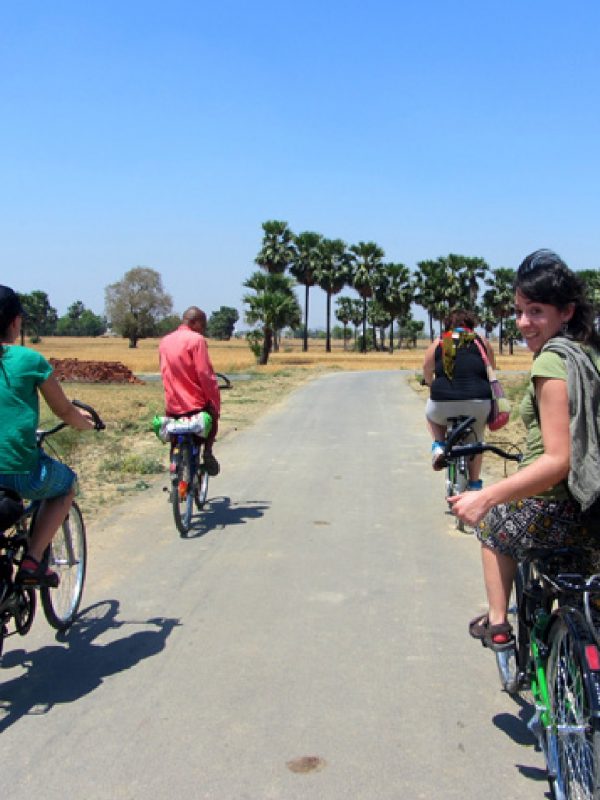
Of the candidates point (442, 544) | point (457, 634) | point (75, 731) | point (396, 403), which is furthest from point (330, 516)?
point (396, 403)

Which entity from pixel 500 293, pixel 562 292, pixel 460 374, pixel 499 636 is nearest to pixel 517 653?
pixel 499 636

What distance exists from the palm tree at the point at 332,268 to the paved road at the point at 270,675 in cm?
6920

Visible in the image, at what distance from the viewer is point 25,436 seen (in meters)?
3.72

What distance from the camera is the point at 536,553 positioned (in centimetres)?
292

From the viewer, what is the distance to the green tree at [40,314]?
108 meters

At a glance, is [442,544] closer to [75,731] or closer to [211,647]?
[211,647]

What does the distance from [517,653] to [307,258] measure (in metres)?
71.5

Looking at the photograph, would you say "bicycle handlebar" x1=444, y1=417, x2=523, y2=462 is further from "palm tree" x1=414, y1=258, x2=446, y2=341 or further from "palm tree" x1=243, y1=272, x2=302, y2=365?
"palm tree" x1=414, y1=258, x2=446, y2=341

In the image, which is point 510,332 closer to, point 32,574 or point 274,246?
point 274,246

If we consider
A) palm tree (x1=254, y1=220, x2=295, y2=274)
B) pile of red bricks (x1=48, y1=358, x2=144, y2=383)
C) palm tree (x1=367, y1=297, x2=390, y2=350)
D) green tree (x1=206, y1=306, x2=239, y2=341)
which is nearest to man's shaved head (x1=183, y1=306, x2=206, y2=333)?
pile of red bricks (x1=48, y1=358, x2=144, y2=383)

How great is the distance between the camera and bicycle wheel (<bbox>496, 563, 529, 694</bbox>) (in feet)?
10.6

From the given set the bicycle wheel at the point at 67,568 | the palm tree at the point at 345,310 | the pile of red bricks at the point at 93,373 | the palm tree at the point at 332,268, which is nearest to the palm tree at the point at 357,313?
the palm tree at the point at 345,310

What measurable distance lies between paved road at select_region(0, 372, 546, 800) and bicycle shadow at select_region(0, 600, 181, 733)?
13 mm

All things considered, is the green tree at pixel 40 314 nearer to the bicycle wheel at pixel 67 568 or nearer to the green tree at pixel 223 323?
the green tree at pixel 223 323
